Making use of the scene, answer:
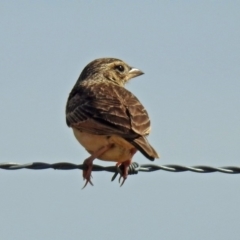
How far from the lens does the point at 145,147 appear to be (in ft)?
33.6

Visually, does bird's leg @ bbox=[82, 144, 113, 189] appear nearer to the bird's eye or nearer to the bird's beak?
the bird's beak

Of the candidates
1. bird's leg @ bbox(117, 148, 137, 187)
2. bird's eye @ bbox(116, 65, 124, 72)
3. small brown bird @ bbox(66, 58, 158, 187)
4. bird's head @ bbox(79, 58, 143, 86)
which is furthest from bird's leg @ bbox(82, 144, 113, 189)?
bird's eye @ bbox(116, 65, 124, 72)

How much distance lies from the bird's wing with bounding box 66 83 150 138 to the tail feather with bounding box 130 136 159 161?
0.13 meters

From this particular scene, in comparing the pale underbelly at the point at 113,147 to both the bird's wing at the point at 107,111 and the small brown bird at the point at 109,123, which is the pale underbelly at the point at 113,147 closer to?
the small brown bird at the point at 109,123

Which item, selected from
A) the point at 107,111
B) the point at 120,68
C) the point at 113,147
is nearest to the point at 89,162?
the point at 113,147

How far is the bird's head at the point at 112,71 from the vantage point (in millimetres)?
14820

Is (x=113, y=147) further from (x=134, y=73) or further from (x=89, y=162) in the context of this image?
(x=134, y=73)

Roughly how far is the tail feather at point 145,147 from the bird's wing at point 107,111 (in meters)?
0.13

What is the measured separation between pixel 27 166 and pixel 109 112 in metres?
2.31

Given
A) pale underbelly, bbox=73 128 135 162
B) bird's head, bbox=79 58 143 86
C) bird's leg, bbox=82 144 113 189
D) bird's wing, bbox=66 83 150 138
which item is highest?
bird's head, bbox=79 58 143 86

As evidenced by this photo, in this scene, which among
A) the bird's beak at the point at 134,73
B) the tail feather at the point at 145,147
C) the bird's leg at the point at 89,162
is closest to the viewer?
the tail feather at the point at 145,147

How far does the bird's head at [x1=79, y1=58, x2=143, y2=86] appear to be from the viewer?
48.6 feet

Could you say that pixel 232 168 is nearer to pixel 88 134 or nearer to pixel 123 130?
pixel 123 130

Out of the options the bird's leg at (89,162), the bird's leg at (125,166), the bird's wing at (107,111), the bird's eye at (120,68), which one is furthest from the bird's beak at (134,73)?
the bird's leg at (89,162)
